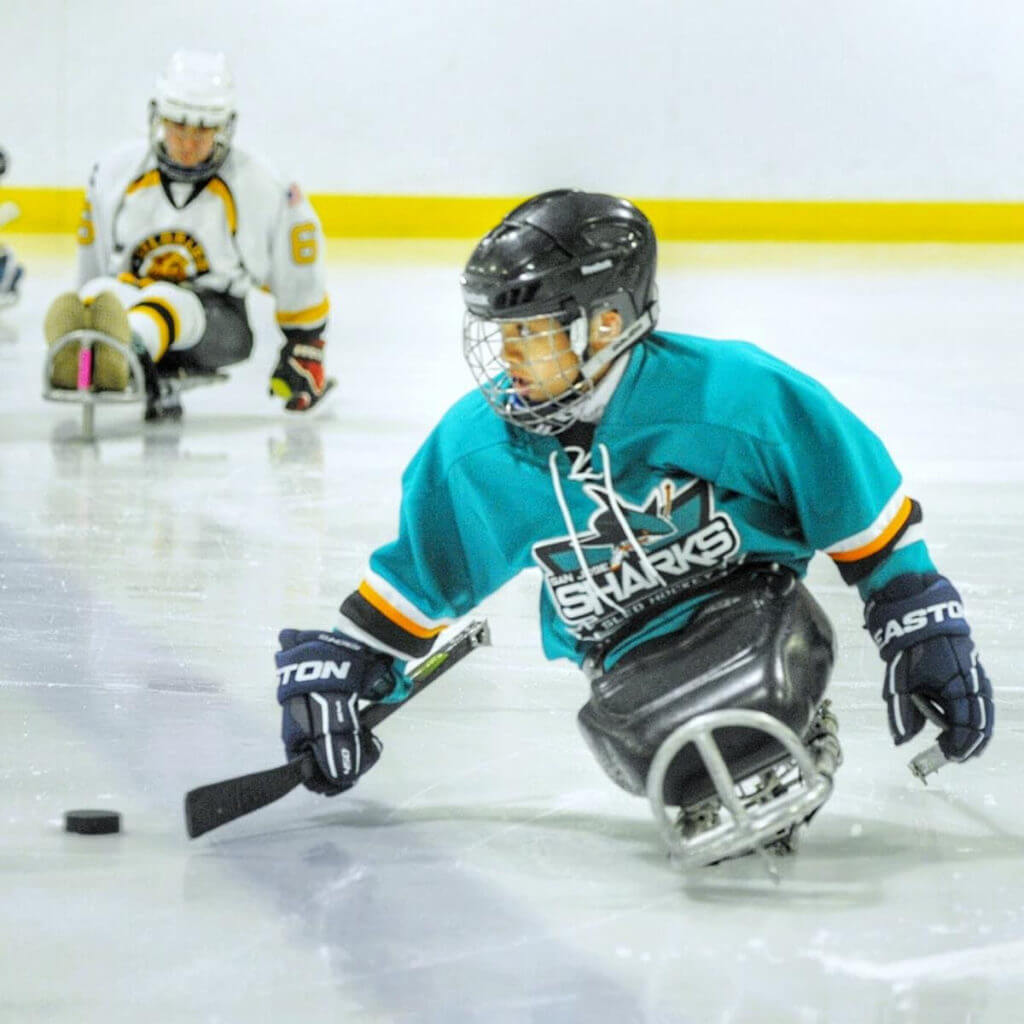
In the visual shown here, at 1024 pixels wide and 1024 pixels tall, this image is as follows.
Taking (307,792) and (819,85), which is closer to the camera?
(307,792)

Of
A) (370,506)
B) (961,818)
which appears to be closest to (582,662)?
(961,818)

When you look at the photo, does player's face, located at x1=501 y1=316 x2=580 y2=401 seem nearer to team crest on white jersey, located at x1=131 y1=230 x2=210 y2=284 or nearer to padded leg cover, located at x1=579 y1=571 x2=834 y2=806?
padded leg cover, located at x1=579 y1=571 x2=834 y2=806

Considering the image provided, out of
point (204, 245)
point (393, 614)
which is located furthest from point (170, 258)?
point (393, 614)

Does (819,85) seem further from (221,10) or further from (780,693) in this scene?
(780,693)

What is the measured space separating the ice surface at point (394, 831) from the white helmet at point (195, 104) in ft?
3.38

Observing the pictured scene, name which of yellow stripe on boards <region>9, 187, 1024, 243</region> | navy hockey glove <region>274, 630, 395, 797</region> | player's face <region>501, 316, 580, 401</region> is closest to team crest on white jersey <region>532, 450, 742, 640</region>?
player's face <region>501, 316, 580, 401</region>

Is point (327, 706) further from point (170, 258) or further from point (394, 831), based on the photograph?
point (170, 258)

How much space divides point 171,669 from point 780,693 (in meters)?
1.14

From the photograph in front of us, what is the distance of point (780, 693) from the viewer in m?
1.98

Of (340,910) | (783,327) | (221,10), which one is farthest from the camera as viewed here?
(221,10)

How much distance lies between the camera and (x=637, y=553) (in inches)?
80.7

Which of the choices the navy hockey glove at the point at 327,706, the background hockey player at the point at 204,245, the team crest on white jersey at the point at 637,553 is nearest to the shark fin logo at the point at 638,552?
Result: the team crest on white jersey at the point at 637,553

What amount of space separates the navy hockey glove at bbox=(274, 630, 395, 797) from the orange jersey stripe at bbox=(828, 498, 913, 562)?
547 millimetres

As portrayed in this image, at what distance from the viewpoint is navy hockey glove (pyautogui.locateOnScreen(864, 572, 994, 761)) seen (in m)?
1.99
